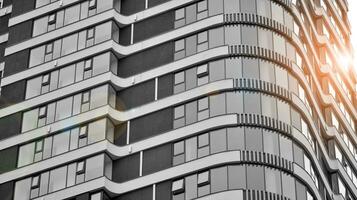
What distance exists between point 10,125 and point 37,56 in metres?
5.93

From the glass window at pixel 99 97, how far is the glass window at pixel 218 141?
8868mm

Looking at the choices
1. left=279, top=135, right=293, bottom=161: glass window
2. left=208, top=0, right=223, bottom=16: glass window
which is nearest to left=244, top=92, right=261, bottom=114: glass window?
left=279, top=135, right=293, bottom=161: glass window

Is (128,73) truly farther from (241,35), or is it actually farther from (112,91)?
(241,35)

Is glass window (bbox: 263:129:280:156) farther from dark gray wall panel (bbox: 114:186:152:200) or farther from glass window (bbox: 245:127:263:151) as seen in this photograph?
dark gray wall panel (bbox: 114:186:152:200)

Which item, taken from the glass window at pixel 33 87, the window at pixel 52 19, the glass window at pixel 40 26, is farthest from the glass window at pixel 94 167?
the window at pixel 52 19

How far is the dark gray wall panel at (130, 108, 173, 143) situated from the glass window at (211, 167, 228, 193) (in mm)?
5721

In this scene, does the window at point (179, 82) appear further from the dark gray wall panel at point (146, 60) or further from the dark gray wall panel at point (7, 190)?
the dark gray wall panel at point (7, 190)

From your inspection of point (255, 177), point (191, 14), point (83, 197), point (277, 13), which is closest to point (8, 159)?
point (83, 197)

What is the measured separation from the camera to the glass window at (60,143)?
75125 mm

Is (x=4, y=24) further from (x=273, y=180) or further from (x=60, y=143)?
(x=273, y=180)

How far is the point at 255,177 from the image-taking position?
225ft

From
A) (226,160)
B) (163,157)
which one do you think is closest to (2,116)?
(163,157)

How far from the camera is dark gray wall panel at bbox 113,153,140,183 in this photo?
238ft

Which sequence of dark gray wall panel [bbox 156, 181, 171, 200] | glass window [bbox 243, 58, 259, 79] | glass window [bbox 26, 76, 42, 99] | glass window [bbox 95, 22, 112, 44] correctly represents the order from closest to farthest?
dark gray wall panel [bbox 156, 181, 171, 200] → glass window [bbox 243, 58, 259, 79] → glass window [bbox 95, 22, 112, 44] → glass window [bbox 26, 76, 42, 99]
